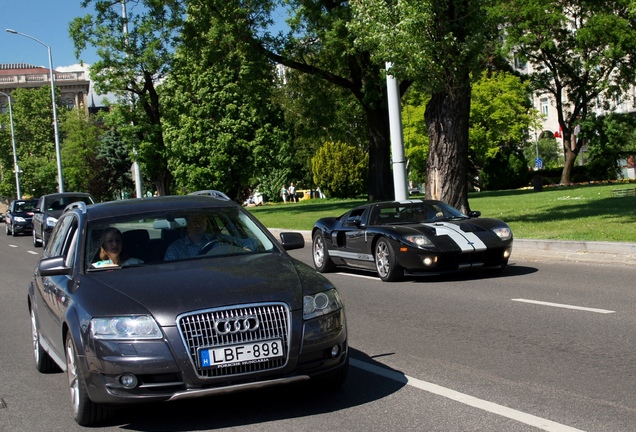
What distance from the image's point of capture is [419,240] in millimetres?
12992

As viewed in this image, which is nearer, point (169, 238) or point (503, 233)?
point (169, 238)

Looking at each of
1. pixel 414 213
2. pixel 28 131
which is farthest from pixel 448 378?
pixel 28 131

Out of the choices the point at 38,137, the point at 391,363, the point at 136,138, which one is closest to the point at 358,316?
the point at 391,363

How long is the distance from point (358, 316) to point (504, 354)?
305 cm

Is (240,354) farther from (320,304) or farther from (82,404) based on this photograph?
(82,404)

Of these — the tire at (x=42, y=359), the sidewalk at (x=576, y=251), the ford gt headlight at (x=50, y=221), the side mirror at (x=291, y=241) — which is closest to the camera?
the side mirror at (x=291, y=241)

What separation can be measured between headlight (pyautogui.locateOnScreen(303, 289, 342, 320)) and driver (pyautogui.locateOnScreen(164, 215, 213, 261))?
133 cm

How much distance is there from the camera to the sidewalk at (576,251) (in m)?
14.9

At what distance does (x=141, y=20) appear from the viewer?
43.8 m

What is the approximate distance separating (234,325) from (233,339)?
3.4 inches

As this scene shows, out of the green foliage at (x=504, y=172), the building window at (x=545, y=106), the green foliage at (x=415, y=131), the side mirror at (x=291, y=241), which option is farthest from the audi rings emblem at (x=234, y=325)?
the building window at (x=545, y=106)

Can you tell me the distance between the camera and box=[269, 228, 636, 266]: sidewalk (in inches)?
585

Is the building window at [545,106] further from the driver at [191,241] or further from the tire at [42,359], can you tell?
the driver at [191,241]

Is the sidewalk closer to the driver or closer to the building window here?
the driver
